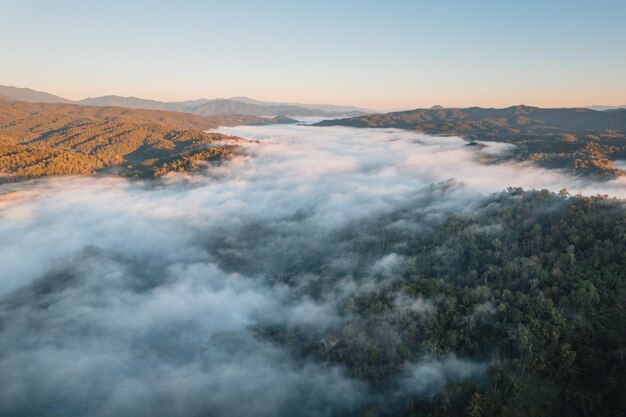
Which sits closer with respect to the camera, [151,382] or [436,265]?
[151,382]

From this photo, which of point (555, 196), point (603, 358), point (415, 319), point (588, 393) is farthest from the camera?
point (555, 196)

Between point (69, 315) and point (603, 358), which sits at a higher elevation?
point (603, 358)

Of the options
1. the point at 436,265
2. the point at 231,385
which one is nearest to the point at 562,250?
the point at 436,265

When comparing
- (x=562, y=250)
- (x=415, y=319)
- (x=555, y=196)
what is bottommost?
(x=415, y=319)

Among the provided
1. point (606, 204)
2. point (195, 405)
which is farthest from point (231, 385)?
point (606, 204)

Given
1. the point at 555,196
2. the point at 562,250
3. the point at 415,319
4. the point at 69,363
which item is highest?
the point at 555,196

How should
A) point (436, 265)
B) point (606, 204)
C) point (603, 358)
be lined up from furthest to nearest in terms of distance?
1. point (436, 265)
2. point (606, 204)
3. point (603, 358)

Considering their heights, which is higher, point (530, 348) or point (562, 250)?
point (562, 250)

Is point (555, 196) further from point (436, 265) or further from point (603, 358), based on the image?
point (603, 358)

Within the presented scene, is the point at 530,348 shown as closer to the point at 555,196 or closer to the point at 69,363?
the point at 555,196
